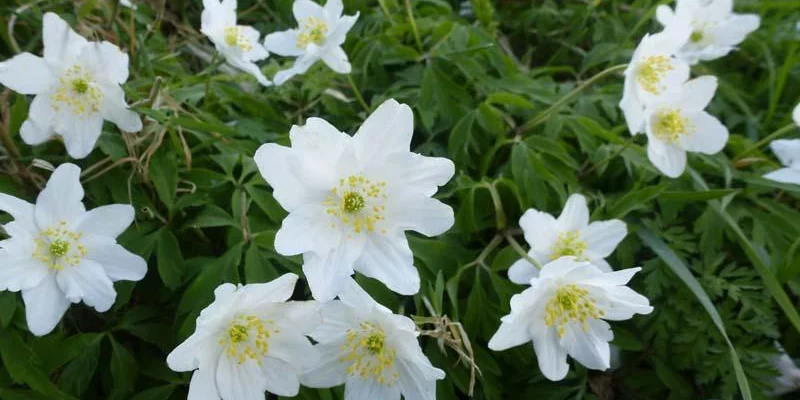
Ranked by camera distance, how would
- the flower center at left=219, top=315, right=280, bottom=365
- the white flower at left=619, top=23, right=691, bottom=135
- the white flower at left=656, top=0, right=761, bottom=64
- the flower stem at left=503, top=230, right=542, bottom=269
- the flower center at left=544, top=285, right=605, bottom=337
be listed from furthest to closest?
the white flower at left=656, top=0, right=761, bottom=64
the white flower at left=619, top=23, right=691, bottom=135
the flower stem at left=503, top=230, right=542, bottom=269
the flower center at left=544, top=285, right=605, bottom=337
the flower center at left=219, top=315, right=280, bottom=365

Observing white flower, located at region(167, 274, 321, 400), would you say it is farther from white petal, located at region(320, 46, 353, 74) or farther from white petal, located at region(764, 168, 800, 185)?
white petal, located at region(764, 168, 800, 185)

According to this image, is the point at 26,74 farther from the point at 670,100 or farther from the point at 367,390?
the point at 670,100

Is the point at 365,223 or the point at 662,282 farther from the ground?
the point at 365,223

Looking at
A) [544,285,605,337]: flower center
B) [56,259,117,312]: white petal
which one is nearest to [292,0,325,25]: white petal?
[56,259,117,312]: white petal

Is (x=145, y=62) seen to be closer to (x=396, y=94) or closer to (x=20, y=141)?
(x=20, y=141)

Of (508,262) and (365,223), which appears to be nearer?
(365,223)

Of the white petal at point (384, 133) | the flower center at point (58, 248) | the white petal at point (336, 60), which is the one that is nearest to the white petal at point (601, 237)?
the white petal at point (384, 133)

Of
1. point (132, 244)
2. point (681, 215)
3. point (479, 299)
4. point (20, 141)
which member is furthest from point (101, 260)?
point (681, 215)
